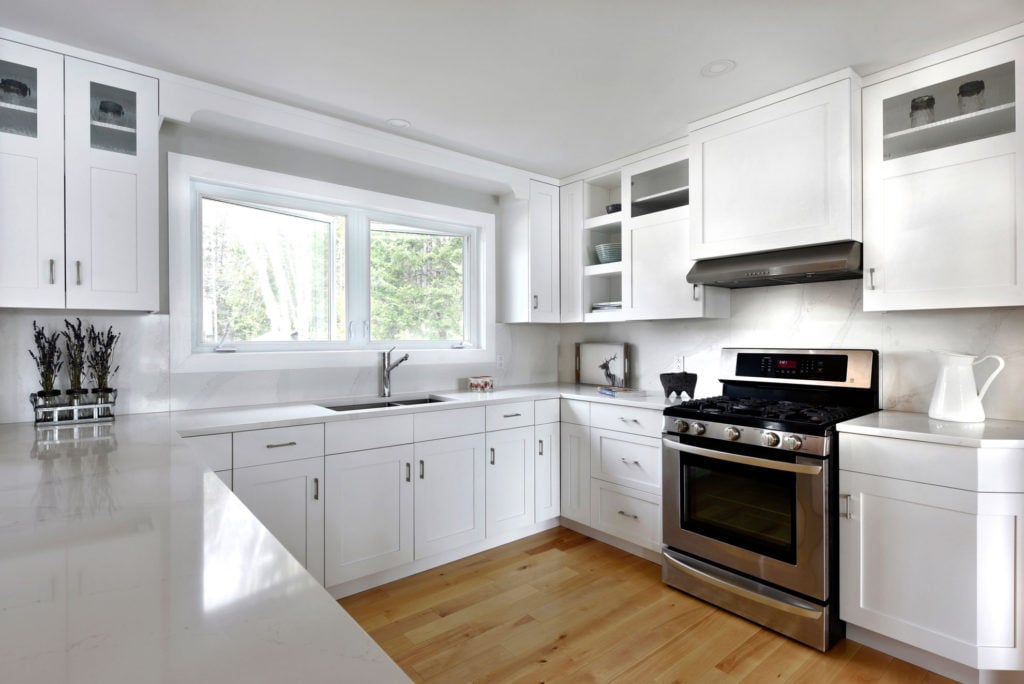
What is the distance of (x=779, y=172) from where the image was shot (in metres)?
2.53

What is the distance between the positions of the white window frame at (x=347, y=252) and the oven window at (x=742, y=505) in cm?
172

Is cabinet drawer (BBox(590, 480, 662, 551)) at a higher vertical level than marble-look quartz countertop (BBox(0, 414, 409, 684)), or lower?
lower

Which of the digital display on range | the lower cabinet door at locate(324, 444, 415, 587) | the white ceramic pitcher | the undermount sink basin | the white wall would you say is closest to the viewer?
the white ceramic pitcher

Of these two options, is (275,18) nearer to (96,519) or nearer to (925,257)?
(96,519)

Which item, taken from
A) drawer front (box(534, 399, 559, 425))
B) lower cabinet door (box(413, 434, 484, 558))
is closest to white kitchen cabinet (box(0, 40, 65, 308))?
lower cabinet door (box(413, 434, 484, 558))

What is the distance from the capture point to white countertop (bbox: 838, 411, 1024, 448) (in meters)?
1.82

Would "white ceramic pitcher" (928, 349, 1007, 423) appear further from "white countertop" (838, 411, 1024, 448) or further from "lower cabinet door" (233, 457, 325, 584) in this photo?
"lower cabinet door" (233, 457, 325, 584)

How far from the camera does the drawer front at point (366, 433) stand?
250cm

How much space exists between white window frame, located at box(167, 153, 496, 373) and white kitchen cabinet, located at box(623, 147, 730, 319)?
1.01 metres

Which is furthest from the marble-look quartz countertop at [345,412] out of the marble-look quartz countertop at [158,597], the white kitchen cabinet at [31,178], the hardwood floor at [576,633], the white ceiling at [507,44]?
the white ceiling at [507,44]

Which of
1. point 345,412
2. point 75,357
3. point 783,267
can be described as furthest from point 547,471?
point 75,357

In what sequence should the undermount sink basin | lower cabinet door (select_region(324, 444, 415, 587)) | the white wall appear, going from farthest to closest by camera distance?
the undermount sink basin → lower cabinet door (select_region(324, 444, 415, 587)) → the white wall

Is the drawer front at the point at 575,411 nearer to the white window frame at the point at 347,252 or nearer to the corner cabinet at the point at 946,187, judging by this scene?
the white window frame at the point at 347,252

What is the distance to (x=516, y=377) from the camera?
398 cm
